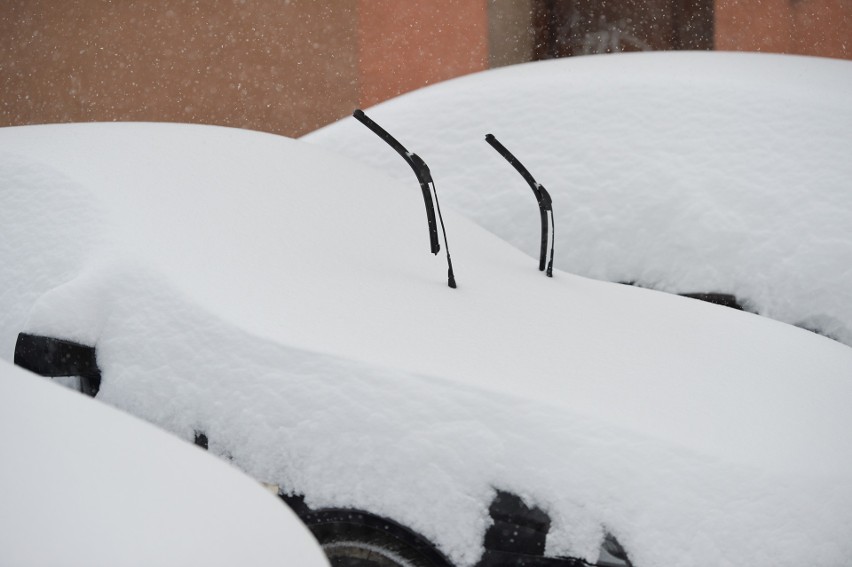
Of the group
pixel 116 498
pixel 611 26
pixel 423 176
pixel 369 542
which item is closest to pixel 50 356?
pixel 369 542

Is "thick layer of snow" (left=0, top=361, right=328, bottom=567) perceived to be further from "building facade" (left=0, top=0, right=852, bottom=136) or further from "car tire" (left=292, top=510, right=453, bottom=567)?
"building facade" (left=0, top=0, right=852, bottom=136)

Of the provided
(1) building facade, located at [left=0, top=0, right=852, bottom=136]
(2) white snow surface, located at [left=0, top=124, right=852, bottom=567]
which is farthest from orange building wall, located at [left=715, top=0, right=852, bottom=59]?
(2) white snow surface, located at [left=0, top=124, right=852, bottom=567]

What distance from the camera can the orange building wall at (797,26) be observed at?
7078 millimetres

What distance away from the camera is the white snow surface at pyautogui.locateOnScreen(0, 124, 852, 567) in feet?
4.91

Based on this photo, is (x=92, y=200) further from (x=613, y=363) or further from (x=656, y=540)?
(x=656, y=540)

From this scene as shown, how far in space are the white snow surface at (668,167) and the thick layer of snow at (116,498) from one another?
2.19 meters

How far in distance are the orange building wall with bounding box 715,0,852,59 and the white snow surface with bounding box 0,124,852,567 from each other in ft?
19.6

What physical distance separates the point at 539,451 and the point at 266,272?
2.35 ft

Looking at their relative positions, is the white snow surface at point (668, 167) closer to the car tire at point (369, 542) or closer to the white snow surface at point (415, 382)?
the white snow surface at point (415, 382)

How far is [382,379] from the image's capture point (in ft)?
5.05

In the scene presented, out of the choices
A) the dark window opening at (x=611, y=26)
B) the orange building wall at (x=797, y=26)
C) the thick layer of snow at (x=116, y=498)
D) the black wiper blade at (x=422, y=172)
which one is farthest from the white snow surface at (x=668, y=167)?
the dark window opening at (x=611, y=26)

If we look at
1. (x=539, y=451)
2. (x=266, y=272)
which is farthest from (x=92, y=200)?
(x=539, y=451)

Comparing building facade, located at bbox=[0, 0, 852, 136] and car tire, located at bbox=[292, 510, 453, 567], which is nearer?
car tire, located at bbox=[292, 510, 453, 567]

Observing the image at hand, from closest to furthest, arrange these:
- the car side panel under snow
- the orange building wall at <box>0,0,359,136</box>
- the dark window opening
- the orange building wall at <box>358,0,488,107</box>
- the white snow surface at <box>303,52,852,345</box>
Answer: the car side panel under snow
the white snow surface at <box>303,52,852,345</box>
the orange building wall at <box>0,0,359,136</box>
the orange building wall at <box>358,0,488,107</box>
the dark window opening
